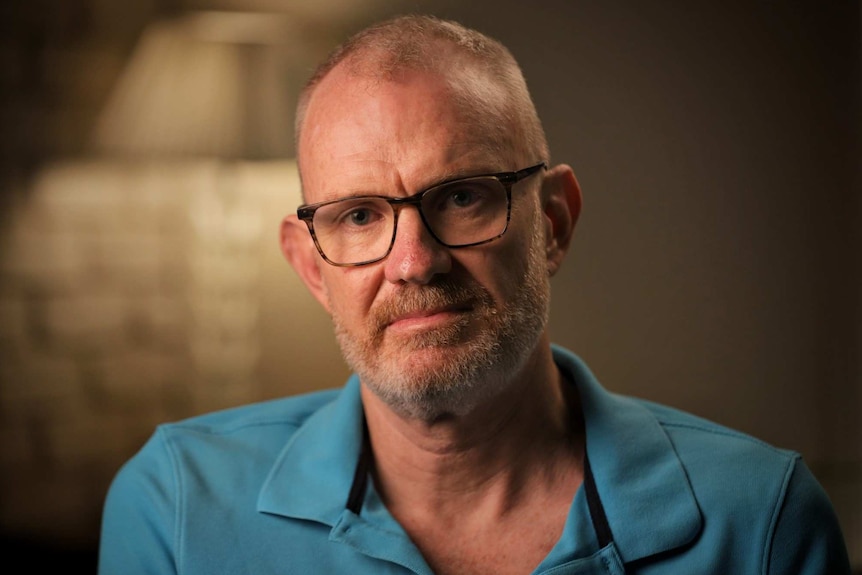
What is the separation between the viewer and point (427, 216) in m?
1.43

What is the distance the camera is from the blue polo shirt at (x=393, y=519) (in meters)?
1.48

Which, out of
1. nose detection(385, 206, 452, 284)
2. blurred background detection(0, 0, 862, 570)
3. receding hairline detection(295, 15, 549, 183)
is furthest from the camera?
blurred background detection(0, 0, 862, 570)

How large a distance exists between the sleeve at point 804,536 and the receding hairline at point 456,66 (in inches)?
27.8

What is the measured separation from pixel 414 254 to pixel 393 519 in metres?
0.45

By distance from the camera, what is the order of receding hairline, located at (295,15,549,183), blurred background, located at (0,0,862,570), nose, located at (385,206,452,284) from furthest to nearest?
blurred background, located at (0,0,862,570), receding hairline, located at (295,15,549,183), nose, located at (385,206,452,284)

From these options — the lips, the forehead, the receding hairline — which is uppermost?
the receding hairline

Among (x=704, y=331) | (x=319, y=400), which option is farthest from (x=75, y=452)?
(x=704, y=331)

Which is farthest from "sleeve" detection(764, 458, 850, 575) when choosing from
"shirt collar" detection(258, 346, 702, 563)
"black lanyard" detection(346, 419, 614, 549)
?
"black lanyard" detection(346, 419, 614, 549)

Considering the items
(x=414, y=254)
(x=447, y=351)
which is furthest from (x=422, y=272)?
(x=447, y=351)

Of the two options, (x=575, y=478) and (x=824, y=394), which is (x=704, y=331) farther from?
(x=575, y=478)

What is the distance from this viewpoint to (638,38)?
2484 mm

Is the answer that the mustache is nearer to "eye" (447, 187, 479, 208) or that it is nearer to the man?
the man

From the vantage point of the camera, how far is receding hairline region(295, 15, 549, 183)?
1496mm

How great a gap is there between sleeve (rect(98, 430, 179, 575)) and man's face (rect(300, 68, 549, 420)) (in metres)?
0.43
